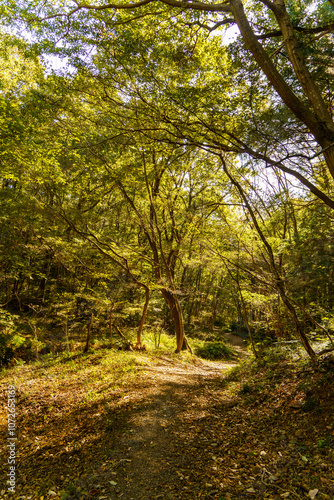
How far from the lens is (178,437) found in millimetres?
3875

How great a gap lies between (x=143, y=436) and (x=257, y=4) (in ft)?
25.8

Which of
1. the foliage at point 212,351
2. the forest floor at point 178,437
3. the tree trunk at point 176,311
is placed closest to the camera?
the forest floor at point 178,437

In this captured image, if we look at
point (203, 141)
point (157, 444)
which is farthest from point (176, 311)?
point (203, 141)

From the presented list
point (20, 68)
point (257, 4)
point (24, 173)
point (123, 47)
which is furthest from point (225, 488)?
point (20, 68)

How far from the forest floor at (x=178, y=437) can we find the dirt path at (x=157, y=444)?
2cm

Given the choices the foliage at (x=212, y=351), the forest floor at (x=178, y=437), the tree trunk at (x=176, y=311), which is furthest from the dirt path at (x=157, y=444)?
the foliage at (x=212, y=351)

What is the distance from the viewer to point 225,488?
2721 millimetres

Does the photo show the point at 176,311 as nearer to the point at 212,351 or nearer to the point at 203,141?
the point at 212,351

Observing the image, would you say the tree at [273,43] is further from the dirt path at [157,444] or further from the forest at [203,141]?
the dirt path at [157,444]

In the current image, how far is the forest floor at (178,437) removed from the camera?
2.76m

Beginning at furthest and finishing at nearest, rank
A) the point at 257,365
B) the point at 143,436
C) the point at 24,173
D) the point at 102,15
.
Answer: the point at 24,173 < the point at 257,365 < the point at 102,15 < the point at 143,436

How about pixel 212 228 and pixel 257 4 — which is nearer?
pixel 257 4

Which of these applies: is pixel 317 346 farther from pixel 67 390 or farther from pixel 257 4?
pixel 257 4

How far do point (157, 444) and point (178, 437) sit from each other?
1.27ft
